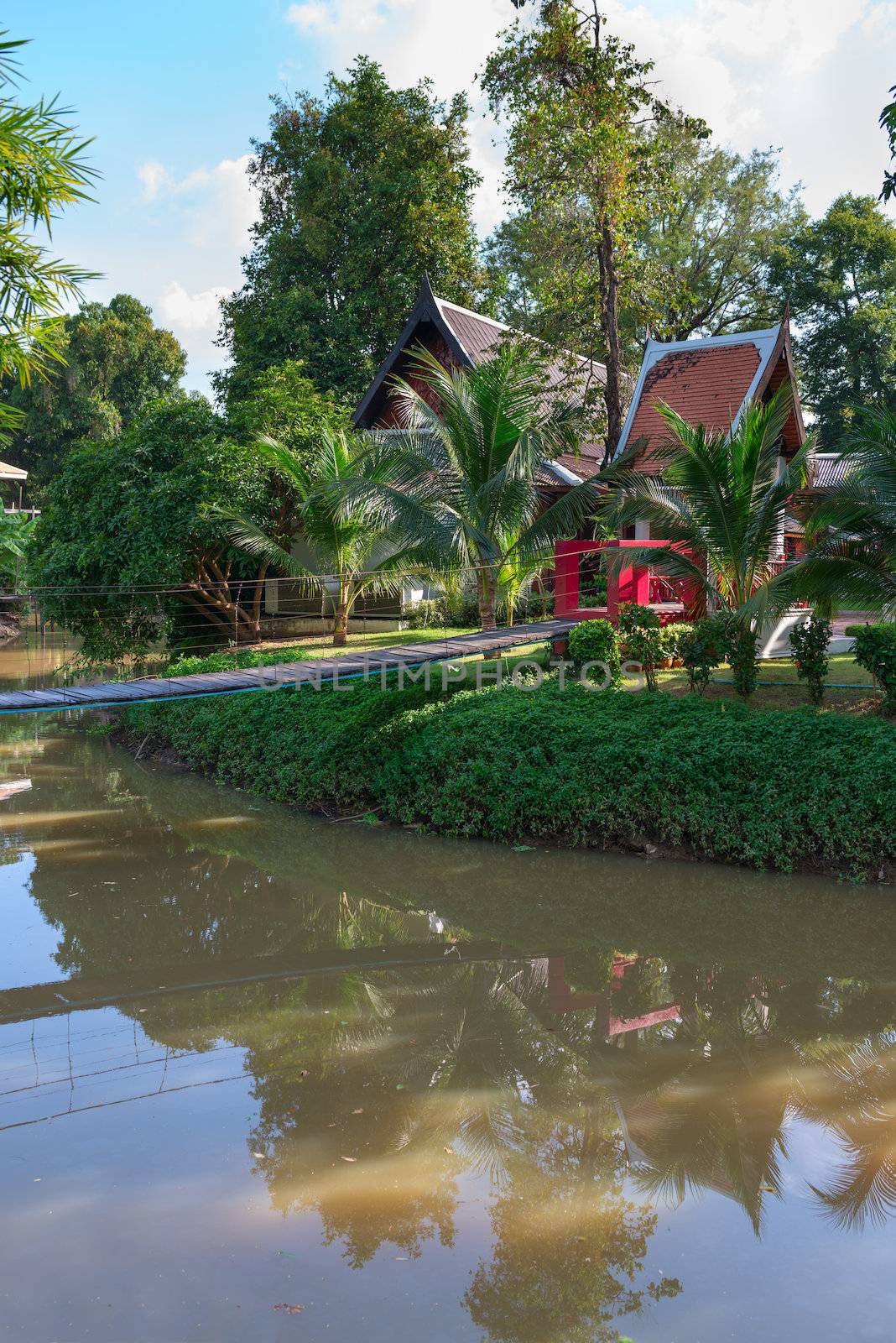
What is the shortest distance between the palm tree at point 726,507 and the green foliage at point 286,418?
212 inches

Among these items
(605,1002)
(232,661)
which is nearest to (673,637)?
(232,661)

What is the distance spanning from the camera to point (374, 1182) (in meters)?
3.95

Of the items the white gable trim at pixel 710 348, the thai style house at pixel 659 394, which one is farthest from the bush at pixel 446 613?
the white gable trim at pixel 710 348

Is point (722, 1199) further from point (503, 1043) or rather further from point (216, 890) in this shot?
point (216, 890)

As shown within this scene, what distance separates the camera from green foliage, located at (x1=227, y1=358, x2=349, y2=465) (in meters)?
13.6

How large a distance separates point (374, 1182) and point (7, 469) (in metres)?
21.8

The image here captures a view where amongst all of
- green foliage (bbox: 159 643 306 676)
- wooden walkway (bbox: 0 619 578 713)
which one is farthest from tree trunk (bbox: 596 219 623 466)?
green foliage (bbox: 159 643 306 676)

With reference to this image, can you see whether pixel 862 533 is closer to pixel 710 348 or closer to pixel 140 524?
pixel 710 348

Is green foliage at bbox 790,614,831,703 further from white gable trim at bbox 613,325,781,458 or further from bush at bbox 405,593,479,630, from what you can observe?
bush at bbox 405,593,479,630

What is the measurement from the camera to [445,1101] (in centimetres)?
457

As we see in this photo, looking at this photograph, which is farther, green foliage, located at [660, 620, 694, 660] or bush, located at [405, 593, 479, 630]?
bush, located at [405, 593, 479, 630]

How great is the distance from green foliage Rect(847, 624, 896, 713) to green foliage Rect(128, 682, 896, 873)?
20.5 inches

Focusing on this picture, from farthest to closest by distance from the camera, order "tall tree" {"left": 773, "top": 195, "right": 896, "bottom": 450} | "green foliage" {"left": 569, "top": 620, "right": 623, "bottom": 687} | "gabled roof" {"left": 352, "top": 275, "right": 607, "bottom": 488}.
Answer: "tall tree" {"left": 773, "top": 195, "right": 896, "bottom": 450}, "gabled roof" {"left": 352, "top": 275, "right": 607, "bottom": 488}, "green foliage" {"left": 569, "top": 620, "right": 623, "bottom": 687}

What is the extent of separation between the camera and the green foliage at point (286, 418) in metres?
13.6
